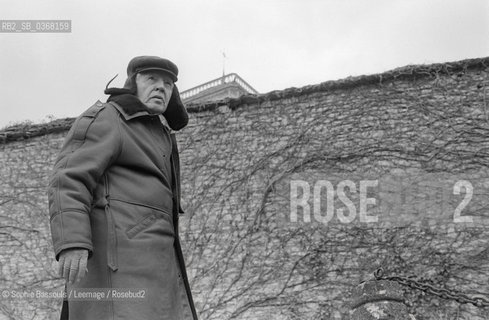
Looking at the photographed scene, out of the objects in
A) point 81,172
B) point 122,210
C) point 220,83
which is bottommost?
point 122,210

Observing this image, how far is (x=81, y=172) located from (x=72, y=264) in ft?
0.97

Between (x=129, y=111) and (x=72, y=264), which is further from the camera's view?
(x=129, y=111)

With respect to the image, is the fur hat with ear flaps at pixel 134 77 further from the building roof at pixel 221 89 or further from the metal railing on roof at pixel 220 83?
the metal railing on roof at pixel 220 83

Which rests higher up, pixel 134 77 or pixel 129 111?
pixel 134 77

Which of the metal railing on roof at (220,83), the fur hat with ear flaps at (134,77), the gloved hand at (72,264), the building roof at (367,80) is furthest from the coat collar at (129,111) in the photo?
the metal railing on roof at (220,83)

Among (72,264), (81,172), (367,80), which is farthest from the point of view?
(367,80)

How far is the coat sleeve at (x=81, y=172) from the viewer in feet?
5.80

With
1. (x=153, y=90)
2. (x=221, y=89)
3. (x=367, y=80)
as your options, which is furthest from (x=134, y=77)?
(x=221, y=89)

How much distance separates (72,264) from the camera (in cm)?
174

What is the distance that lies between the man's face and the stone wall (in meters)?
4.03

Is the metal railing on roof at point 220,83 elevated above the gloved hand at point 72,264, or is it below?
above

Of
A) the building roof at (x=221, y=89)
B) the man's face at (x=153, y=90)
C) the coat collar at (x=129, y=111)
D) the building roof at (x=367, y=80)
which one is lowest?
the coat collar at (x=129, y=111)

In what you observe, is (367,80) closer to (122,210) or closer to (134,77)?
(134,77)

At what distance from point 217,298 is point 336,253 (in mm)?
1385
